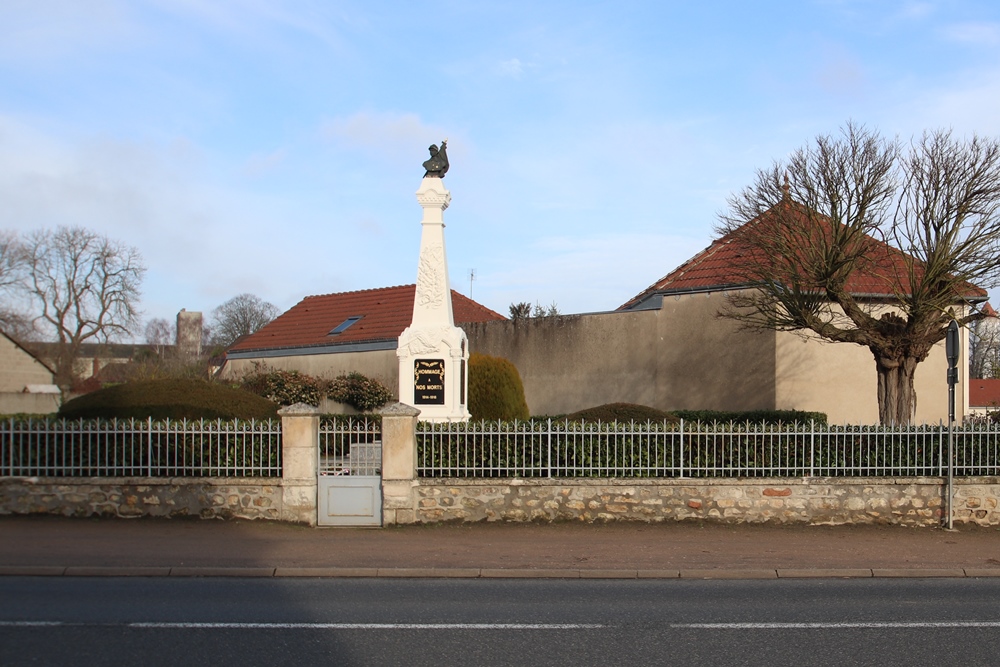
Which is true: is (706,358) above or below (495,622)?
above

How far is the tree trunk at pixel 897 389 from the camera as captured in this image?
61.3 feet

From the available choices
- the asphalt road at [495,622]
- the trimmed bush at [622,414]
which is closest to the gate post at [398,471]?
the asphalt road at [495,622]

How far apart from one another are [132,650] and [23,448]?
7889 millimetres

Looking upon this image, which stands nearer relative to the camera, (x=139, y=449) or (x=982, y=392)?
(x=139, y=449)

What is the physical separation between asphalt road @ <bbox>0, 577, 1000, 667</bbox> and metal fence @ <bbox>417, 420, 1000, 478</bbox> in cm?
344

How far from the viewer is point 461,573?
10.1m

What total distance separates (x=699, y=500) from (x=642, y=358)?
14.5 m

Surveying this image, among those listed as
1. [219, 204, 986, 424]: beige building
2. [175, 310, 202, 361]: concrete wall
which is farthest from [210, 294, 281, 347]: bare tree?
[219, 204, 986, 424]: beige building

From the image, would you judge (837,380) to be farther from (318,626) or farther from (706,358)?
(318,626)

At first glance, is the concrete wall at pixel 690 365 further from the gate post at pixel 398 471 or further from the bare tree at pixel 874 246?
the gate post at pixel 398 471

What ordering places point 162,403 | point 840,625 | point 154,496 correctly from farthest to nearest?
point 162,403 → point 154,496 → point 840,625

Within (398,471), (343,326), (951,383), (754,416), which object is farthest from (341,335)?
(951,383)

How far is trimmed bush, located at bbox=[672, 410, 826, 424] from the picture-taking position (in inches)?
890

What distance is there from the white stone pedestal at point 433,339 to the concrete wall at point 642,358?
33.2 ft
